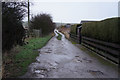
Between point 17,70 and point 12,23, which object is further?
point 17,70

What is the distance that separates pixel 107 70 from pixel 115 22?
2.25m

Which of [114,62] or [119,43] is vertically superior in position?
[119,43]

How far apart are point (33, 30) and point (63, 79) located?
18.4 meters

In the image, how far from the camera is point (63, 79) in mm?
3914

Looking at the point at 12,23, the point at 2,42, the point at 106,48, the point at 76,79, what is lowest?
the point at 76,79

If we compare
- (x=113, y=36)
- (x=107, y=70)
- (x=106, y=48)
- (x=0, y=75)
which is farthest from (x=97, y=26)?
(x=0, y=75)

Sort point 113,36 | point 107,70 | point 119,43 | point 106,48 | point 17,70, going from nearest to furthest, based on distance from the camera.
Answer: point 17,70, point 107,70, point 119,43, point 113,36, point 106,48

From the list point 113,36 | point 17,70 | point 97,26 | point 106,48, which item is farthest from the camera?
point 97,26

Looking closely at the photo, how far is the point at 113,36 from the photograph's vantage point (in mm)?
5766

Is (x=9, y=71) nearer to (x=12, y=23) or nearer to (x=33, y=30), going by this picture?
(x=12, y=23)

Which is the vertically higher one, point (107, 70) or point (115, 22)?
point (115, 22)

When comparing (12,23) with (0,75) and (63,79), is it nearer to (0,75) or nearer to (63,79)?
(0,75)

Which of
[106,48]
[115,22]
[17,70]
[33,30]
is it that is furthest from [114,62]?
[33,30]

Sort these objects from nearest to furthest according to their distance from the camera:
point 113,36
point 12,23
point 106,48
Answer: point 12,23 < point 113,36 < point 106,48
